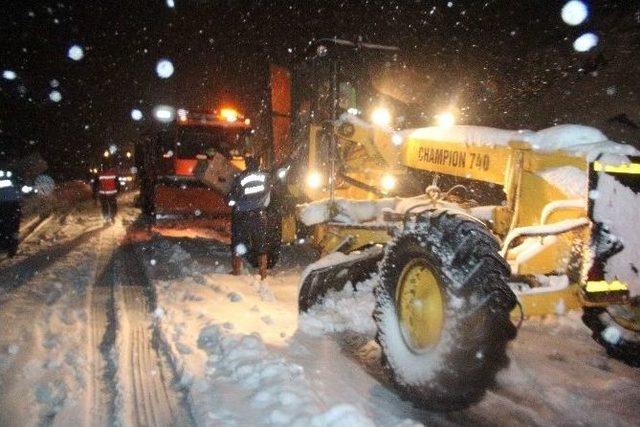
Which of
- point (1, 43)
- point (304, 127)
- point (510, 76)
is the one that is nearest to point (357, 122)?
point (304, 127)

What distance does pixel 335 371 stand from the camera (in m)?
4.01

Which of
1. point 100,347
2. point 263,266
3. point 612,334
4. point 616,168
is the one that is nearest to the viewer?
point 616,168

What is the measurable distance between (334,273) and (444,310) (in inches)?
80.5

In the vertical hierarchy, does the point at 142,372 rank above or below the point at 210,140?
below

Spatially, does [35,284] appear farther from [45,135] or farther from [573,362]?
[45,135]

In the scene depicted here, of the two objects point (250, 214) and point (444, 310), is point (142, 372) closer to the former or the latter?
point (444, 310)

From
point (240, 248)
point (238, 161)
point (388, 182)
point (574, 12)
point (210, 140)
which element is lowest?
point (240, 248)

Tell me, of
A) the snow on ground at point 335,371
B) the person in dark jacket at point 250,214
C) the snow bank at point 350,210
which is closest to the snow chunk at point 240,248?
the person in dark jacket at point 250,214

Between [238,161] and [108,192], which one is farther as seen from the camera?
[108,192]

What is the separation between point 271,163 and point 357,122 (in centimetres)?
391

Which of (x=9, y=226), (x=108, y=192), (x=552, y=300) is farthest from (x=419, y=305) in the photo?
(x=108, y=192)

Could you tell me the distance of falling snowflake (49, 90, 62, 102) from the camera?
36625mm

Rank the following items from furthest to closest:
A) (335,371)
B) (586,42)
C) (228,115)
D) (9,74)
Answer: (9,74)
(228,115)
(586,42)
(335,371)

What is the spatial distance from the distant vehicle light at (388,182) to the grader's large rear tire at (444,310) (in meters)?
2.93
